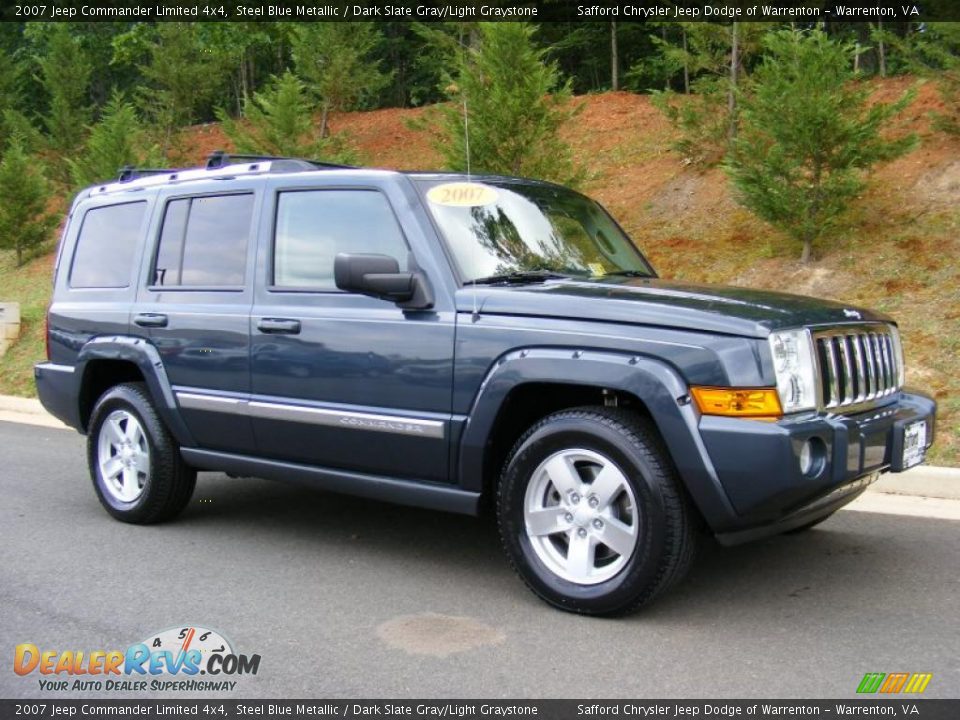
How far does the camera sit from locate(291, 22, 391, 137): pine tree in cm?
1992

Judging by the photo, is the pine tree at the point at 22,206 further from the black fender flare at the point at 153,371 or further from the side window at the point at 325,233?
the side window at the point at 325,233

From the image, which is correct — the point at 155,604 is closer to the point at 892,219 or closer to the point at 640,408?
the point at 640,408

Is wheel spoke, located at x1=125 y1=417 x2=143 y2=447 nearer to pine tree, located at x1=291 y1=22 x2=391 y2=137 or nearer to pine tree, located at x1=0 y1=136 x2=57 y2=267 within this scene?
pine tree, located at x1=0 y1=136 x2=57 y2=267

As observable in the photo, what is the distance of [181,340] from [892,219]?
28.1 feet

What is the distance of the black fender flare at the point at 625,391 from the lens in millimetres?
3701

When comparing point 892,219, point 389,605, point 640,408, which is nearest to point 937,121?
point 892,219

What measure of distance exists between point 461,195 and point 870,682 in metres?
2.77

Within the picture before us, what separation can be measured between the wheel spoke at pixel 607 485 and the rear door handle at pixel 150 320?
110 inches

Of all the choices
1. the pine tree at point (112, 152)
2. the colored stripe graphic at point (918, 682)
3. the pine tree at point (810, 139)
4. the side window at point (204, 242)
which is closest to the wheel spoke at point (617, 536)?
the colored stripe graphic at point (918, 682)

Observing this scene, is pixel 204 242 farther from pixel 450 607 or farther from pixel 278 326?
pixel 450 607

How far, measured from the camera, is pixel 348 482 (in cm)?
474

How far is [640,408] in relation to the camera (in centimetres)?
408

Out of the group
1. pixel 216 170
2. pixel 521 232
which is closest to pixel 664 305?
pixel 521 232
